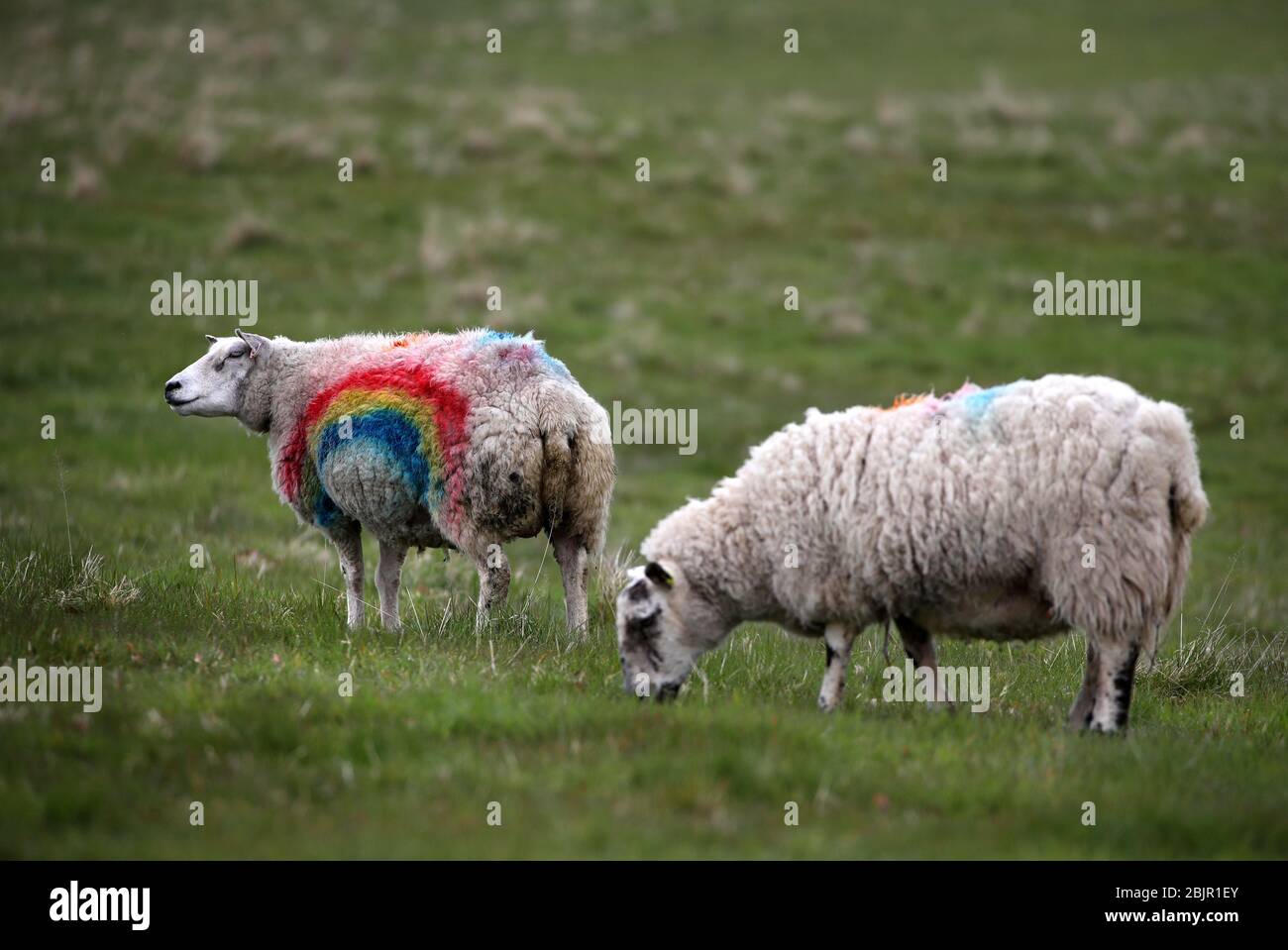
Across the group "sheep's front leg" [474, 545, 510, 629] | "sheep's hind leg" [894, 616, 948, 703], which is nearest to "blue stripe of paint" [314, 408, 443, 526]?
"sheep's front leg" [474, 545, 510, 629]

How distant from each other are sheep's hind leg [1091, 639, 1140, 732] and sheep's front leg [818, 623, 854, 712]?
1.22 m

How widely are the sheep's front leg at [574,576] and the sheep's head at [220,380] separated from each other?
2.23 metres

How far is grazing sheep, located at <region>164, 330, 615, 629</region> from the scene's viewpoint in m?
8.05

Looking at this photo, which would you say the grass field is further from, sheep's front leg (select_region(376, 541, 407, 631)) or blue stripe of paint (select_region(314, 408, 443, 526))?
blue stripe of paint (select_region(314, 408, 443, 526))

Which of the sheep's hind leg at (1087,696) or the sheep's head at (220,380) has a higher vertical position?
the sheep's head at (220,380)

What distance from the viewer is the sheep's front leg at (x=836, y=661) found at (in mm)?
7227

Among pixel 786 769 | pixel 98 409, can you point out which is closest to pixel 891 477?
pixel 786 769

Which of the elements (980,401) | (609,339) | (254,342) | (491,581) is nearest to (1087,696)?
(980,401)

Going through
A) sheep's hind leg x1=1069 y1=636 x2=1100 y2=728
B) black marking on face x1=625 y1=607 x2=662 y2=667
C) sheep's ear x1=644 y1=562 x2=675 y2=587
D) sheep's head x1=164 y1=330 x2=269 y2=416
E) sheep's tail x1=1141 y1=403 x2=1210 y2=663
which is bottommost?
sheep's hind leg x1=1069 y1=636 x2=1100 y2=728

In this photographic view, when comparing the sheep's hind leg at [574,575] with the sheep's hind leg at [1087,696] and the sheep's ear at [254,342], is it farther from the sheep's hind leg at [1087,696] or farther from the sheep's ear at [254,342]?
the sheep's hind leg at [1087,696]

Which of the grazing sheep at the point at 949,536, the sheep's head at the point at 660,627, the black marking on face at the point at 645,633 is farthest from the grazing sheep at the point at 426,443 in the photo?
the black marking on face at the point at 645,633

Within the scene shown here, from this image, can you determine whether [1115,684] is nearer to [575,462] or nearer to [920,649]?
[920,649]

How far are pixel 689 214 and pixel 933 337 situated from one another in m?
5.56

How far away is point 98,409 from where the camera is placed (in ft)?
51.7
